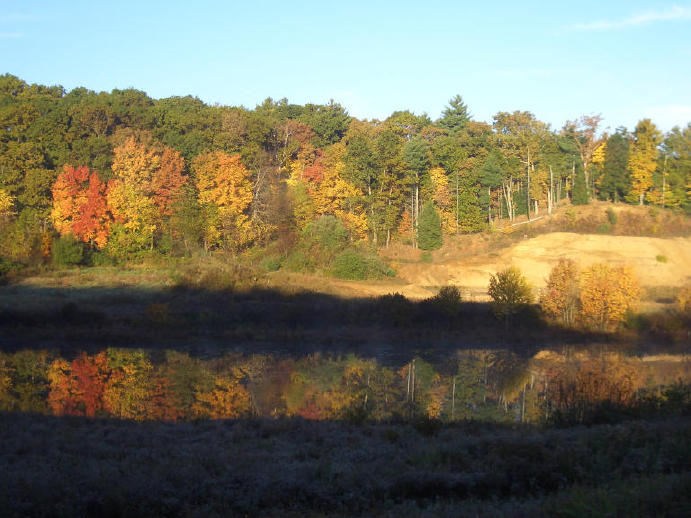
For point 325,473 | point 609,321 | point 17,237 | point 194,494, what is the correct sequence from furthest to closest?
point 17,237
point 609,321
point 325,473
point 194,494

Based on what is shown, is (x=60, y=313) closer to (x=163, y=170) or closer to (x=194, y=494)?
(x=163, y=170)

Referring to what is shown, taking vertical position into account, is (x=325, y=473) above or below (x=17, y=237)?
below

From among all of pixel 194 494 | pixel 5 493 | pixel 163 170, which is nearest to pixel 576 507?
pixel 194 494

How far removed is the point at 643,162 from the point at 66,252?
Result: 4859 centimetres

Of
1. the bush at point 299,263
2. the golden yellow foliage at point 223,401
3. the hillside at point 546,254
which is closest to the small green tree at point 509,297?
the hillside at point 546,254

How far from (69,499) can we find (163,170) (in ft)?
151

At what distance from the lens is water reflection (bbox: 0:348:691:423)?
17375 millimetres

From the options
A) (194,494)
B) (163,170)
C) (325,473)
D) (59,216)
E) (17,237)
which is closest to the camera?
(194,494)

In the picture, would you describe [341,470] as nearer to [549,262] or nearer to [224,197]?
[549,262]

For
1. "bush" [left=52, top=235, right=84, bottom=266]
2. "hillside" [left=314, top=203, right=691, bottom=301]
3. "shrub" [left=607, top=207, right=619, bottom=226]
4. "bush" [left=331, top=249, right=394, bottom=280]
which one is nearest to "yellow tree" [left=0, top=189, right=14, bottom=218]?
"bush" [left=52, top=235, right=84, bottom=266]

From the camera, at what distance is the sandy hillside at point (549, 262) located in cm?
4450

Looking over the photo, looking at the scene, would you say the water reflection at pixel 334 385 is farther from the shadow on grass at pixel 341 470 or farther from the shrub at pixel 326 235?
the shrub at pixel 326 235

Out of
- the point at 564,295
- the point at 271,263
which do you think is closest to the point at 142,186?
the point at 271,263

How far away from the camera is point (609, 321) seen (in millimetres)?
31594
